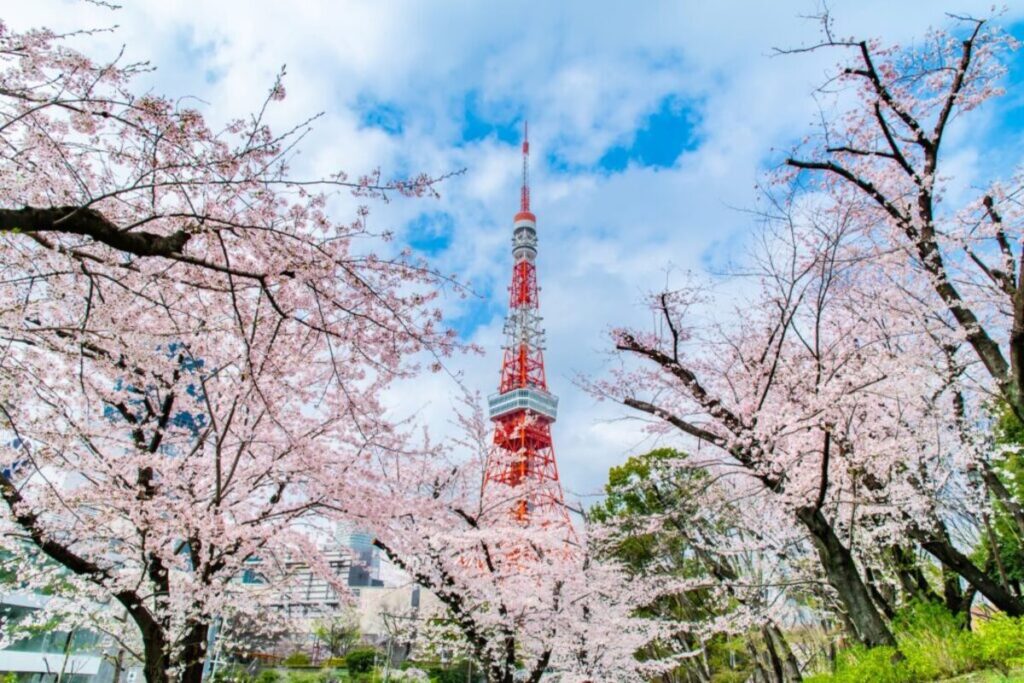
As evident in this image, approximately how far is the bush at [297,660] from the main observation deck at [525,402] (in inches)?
653

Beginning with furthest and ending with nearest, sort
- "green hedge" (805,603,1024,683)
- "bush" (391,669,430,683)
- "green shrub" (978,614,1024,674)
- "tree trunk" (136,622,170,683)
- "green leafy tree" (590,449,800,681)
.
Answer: "bush" (391,669,430,683) → "green leafy tree" (590,449,800,681) → "tree trunk" (136,622,170,683) → "green hedge" (805,603,1024,683) → "green shrub" (978,614,1024,674)

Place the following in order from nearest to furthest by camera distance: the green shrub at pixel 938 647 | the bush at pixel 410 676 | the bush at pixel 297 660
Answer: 1. the green shrub at pixel 938 647
2. the bush at pixel 410 676
3. the bush at pixel 297 660

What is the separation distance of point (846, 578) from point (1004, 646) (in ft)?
4.42

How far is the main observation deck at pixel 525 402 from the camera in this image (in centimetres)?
2809

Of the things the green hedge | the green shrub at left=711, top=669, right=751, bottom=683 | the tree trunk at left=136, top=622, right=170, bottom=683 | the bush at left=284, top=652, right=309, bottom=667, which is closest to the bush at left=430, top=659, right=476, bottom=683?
the green shrub at left=711, top=669, right=751, bottom=683

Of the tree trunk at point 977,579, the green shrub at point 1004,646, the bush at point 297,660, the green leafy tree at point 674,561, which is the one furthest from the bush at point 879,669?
the bush at point 297,660

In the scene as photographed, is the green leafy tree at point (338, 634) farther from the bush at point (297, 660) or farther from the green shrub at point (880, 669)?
the green shrub at point (880, 669)

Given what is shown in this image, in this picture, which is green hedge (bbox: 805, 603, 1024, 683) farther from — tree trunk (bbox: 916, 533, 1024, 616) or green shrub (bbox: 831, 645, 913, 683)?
tree trunk (bbox: 916, 533, 1024, 616)

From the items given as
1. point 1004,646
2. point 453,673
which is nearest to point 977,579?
point 1004,646

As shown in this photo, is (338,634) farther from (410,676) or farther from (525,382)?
(525,382)

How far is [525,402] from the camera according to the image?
27938 millimetres

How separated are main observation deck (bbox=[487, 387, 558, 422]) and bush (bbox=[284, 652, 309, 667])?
1658 cm

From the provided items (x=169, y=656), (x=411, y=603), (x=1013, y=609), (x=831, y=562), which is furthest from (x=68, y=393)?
(x=411, y=603)

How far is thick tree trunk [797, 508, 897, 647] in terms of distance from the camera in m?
5.57
